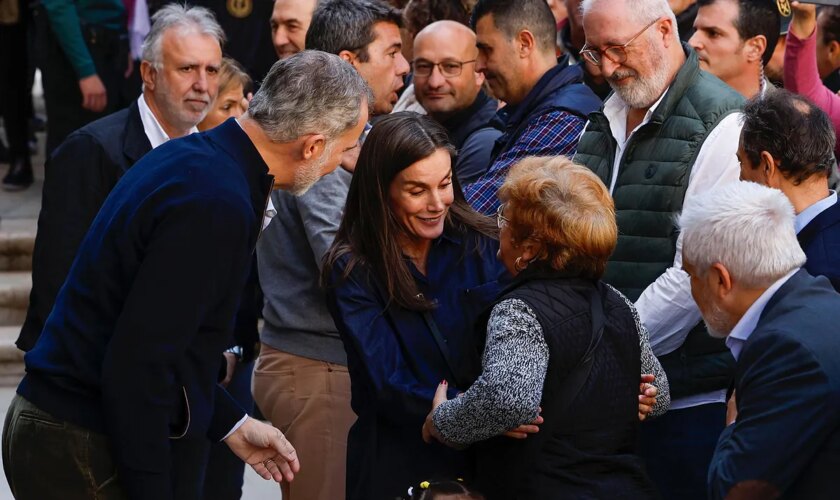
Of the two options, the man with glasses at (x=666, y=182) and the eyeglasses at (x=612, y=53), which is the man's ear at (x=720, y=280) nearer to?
the man with glasses at (x=666, y=182)

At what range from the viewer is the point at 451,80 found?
495 centimetres

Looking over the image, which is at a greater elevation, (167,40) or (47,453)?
(167,40)

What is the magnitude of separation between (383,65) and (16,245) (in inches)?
140

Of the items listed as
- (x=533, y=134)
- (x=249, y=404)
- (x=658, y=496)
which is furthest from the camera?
(x=249, y=404)

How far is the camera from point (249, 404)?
5.14m

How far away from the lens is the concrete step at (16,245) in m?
7.41

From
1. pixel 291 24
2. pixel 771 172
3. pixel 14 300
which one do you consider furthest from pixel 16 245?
pixel 771 172

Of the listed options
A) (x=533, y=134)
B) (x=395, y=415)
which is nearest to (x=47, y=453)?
(x=395, y=415)

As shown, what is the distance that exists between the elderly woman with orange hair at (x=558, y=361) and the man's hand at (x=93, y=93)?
4546 mm

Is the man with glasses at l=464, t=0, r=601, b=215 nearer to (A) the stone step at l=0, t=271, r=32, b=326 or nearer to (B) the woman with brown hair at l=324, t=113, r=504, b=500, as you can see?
(B) the woman with brown hair at l=324, t=113, r=504, b=500

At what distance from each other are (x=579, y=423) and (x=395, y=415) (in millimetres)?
589

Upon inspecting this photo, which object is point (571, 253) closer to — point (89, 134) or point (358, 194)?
point (358, 194)

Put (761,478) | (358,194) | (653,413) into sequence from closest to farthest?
(761,478) → (653,413) → (358,194)

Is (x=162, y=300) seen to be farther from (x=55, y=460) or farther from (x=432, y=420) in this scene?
(x=432, y=420)
